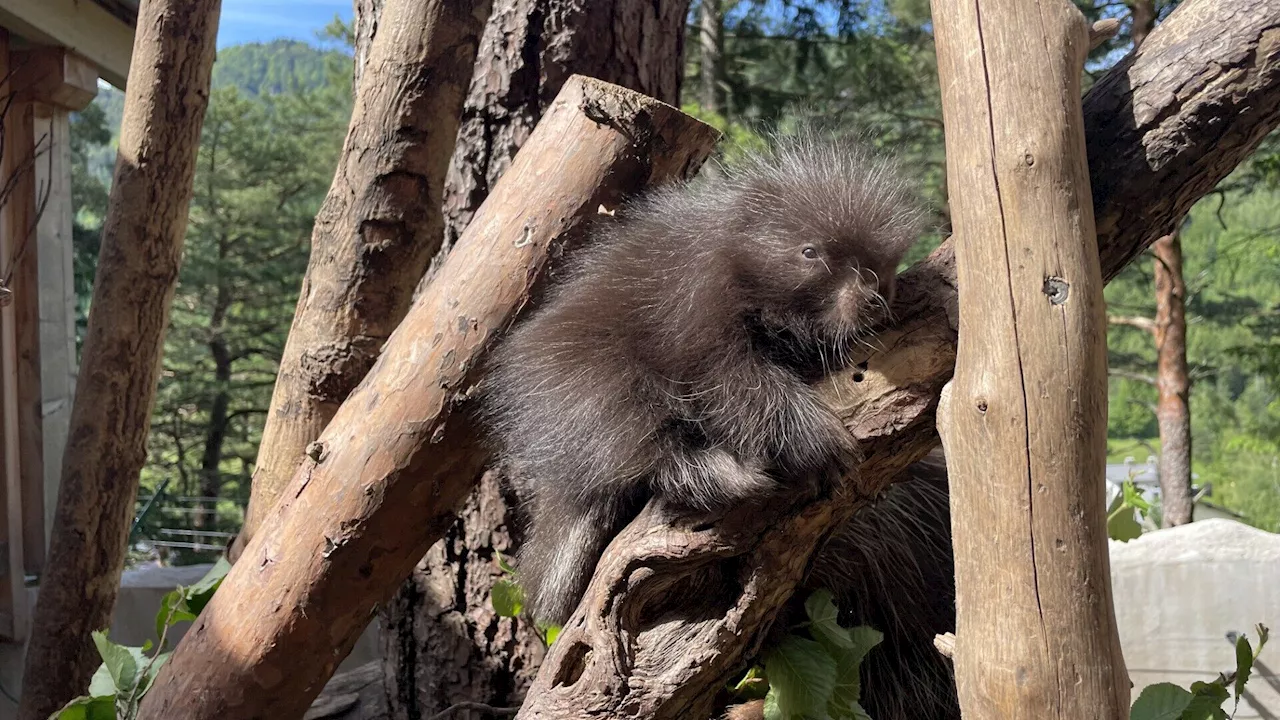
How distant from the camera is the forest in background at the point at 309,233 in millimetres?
7734

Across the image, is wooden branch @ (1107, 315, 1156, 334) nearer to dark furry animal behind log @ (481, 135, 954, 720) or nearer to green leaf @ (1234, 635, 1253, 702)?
green leaf @ (1234, 635, 1253, 702)

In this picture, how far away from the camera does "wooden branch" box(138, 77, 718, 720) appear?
127 cm

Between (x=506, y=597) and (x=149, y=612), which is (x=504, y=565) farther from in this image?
(x=149, y=612)

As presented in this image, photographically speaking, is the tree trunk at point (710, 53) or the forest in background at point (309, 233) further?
the tree trunk at point (710, 53)

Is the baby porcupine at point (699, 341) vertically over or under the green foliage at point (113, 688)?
over

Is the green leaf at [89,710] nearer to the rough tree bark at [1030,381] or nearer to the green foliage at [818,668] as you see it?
the green foliage at [818,668]

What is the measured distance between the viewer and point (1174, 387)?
580 centimetres

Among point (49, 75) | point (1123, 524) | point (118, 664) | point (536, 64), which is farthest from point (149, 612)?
point (1123, 524)

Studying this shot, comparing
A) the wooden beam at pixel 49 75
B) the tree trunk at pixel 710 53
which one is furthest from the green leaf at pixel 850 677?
the tree trunk at pixel 710 53

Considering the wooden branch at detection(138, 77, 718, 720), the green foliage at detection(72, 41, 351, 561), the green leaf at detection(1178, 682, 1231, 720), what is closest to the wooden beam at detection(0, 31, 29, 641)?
the wooden branch at detection(138, 77, 718, 720)

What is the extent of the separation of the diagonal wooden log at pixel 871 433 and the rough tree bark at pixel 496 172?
24.6 inches

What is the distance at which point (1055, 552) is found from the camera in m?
0.78

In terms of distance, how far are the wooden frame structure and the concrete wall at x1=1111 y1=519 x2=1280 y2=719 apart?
3.80 meters

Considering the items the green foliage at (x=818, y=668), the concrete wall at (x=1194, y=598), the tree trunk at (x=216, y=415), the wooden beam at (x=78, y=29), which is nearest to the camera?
the green foliage at (x=818, y=668)
